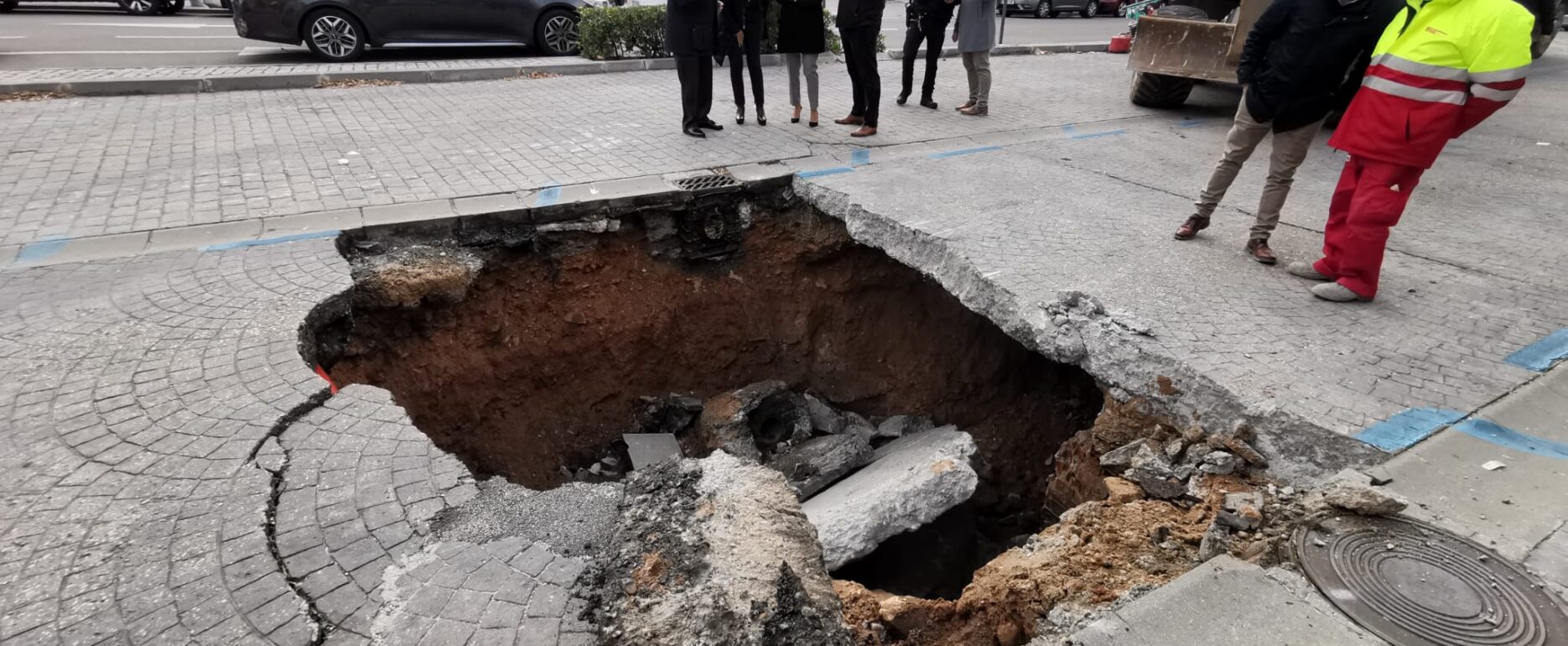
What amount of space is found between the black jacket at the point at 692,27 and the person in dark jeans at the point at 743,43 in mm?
382

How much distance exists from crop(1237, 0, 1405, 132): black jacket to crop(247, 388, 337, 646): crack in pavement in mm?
5055

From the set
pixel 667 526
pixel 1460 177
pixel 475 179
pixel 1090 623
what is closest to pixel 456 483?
pixel 667 526

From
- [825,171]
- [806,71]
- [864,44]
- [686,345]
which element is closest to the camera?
[686,345]

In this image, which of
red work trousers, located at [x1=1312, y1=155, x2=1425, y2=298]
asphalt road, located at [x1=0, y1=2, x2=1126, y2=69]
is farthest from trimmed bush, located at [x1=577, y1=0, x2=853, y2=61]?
red work trousers, located at [x1=1312, y1=155, x2=1425, y2=298]

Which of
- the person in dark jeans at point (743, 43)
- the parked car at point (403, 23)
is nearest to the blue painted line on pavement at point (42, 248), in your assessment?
the person in dark jeans at point (743, 43)

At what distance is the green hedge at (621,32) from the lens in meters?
10.9

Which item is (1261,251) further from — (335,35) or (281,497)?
(335,35)

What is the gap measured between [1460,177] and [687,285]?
683 centimetres

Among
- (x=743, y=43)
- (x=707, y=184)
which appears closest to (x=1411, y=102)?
(x=707, y=184)

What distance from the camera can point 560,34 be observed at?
11.6 meters

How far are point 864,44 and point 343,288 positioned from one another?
5.10m

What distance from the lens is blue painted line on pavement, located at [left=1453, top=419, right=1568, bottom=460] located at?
2.92 meters

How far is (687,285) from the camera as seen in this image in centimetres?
581

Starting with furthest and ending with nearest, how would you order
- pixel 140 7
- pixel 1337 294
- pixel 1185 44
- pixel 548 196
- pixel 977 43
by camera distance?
pixel 140 7, pixel 1185 44, pixel 977 43, pixel 548 196, pixel 1337 294
